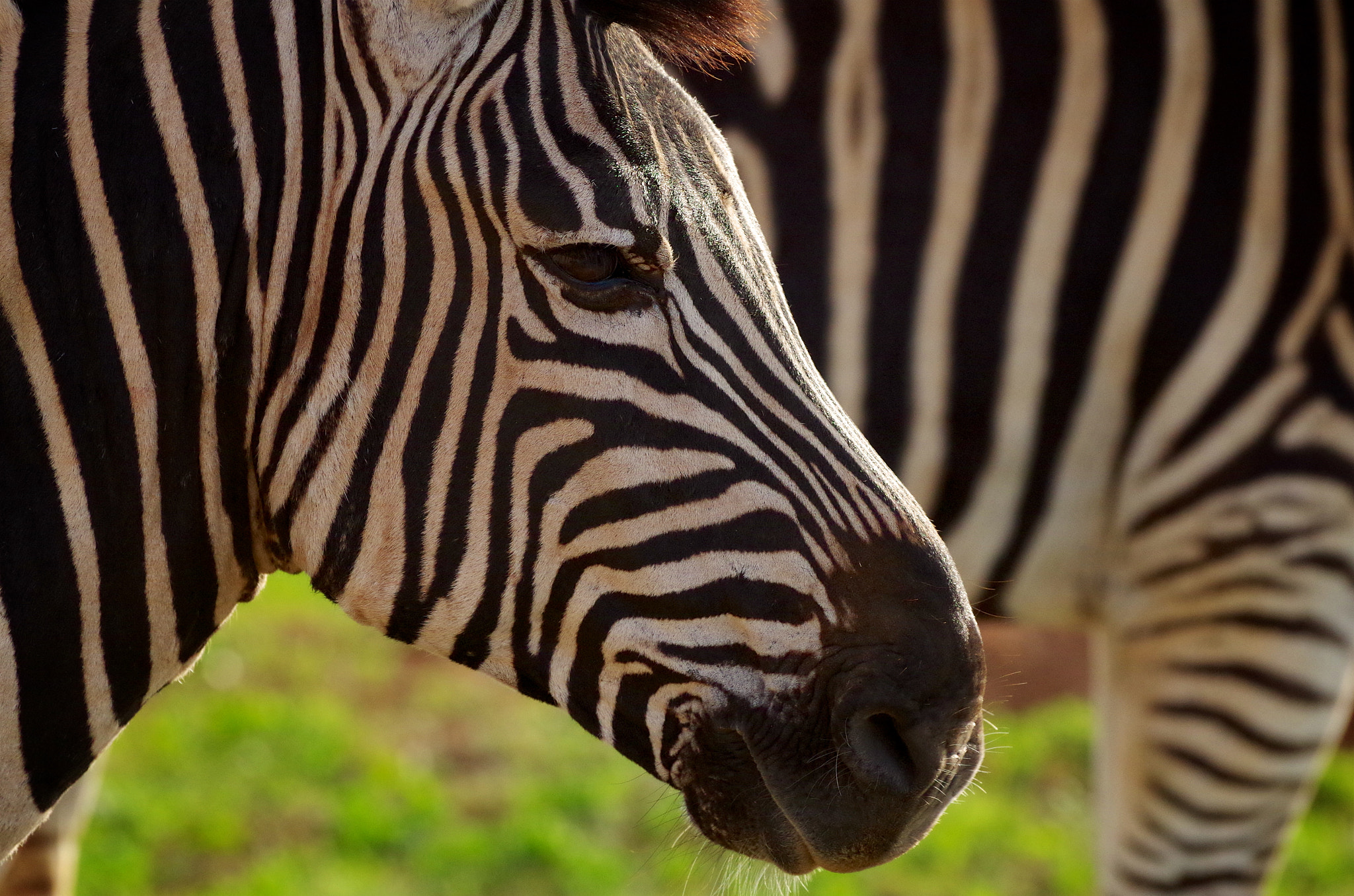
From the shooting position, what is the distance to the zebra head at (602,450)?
174 cm

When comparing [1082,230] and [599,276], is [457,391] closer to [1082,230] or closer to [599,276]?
[599,276]

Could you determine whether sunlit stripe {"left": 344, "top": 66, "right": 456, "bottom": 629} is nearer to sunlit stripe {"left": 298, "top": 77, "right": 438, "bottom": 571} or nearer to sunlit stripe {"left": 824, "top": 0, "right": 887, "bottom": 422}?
sunlit stripe {"left": 298, "top": 77, "right": 438, "bottom": 571}

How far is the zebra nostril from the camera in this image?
1721 millimetres

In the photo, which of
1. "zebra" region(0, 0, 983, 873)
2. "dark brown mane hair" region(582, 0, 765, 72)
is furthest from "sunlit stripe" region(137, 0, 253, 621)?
"dark brown mane hair" region(582, 0, 765, 72)

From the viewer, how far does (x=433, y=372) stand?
1.78 m

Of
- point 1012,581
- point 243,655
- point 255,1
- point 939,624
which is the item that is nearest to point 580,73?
point 255,1

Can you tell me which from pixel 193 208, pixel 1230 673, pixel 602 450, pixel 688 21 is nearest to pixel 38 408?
pixel 193 208

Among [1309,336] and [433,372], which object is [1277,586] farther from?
[433,372]

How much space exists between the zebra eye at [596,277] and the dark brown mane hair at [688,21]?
1.35 ft

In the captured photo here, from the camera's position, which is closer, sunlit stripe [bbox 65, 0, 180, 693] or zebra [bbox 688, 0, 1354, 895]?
sunlit stripe [bbox 65, 0, 180, 693]

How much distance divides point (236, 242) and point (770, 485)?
820 millimetres

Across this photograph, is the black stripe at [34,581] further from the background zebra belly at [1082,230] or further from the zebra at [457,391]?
the background zebra belly at [1082,230]

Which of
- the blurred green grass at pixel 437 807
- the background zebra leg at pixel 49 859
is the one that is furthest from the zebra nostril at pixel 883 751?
the background zebra leg at pixel 49 859

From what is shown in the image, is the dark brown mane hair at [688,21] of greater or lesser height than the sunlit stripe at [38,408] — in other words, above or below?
above
